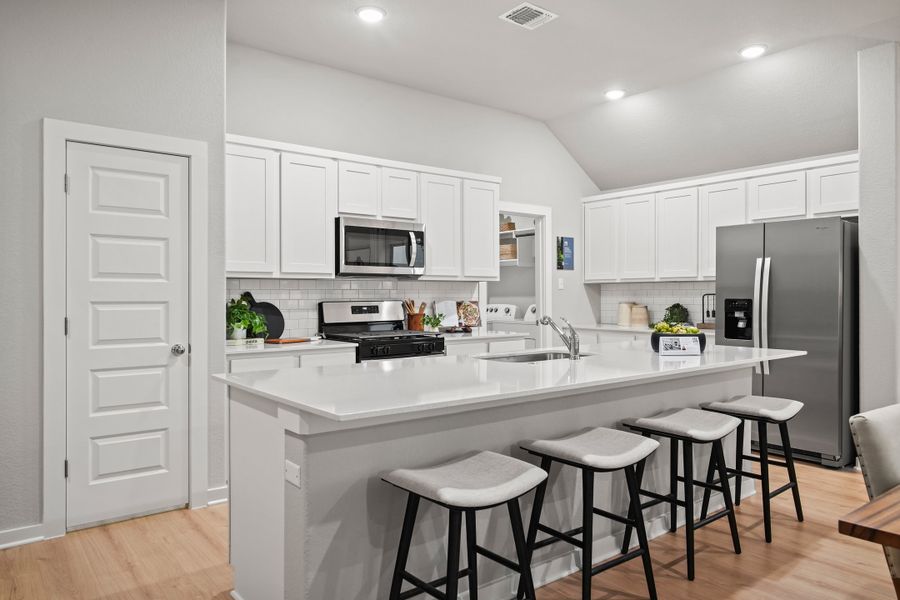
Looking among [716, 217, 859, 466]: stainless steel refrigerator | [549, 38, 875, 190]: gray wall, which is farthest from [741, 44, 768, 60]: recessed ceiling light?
[716, 217, 859, 466]: stainless steel refrigerator

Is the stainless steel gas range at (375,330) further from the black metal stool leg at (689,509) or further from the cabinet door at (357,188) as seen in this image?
the black metal stool leg at (689,509)

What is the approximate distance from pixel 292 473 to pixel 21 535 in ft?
6.57

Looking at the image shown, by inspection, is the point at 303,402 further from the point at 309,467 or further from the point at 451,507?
the point at 451,507

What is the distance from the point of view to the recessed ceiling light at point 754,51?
4.44 metres

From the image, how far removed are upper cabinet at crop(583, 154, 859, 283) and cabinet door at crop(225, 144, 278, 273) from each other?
3.47m

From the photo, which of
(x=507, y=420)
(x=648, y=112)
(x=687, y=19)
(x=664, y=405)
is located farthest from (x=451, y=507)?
(x=648, y=112)

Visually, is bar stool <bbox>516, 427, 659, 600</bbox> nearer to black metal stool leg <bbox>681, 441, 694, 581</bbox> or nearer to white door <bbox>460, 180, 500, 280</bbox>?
black metal stool leg <bbox>681, 441, 694, 581</bbox>

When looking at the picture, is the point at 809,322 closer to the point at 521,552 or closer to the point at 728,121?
the point at 728,121

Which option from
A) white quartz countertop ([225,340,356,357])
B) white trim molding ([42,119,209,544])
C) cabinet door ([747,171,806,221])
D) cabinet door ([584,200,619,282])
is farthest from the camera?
cabinet door ([584,200,619,282])

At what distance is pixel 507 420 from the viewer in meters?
2.49

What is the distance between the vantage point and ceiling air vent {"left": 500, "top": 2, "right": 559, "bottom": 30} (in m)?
3.84

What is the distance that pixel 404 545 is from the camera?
202 centimetres

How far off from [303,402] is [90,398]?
2.02m

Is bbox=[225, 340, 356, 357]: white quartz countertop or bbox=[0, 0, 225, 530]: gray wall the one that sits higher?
bbox=[0, 0, 225, 530]: gray wall
